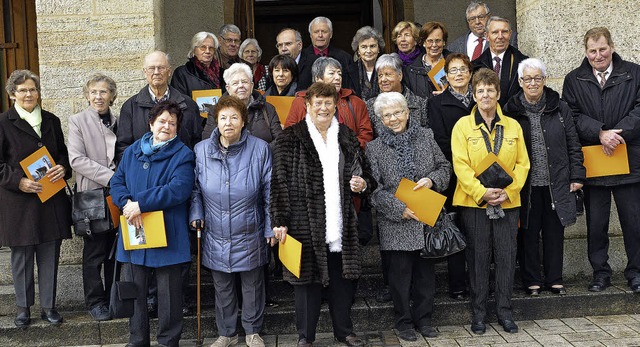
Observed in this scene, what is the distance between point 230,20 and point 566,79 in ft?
15.4

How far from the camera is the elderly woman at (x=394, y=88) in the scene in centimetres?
611

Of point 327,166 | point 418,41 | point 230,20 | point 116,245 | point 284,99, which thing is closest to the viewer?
point 327,166

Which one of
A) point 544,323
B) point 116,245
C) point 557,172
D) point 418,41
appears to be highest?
point 418,41

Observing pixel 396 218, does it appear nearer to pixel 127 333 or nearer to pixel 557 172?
pixel 557 172

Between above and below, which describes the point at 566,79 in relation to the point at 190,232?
above

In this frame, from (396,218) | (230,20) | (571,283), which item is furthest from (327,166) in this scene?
(230,20)

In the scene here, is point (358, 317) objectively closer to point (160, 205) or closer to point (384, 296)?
point (384, 296)

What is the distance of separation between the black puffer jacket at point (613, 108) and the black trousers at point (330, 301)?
2.33m

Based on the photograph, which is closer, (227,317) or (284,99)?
(227,317)

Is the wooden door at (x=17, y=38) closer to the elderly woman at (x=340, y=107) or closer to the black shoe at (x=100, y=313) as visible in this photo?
the black shoe at (x=100, y=313)

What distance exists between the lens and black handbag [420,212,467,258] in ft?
18.3

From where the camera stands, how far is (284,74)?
648 centimetres

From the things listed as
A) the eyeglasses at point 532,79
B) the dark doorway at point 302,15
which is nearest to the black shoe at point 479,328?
the eyeglasses at point 532,79

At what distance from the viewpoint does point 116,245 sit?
5805 millimetres
